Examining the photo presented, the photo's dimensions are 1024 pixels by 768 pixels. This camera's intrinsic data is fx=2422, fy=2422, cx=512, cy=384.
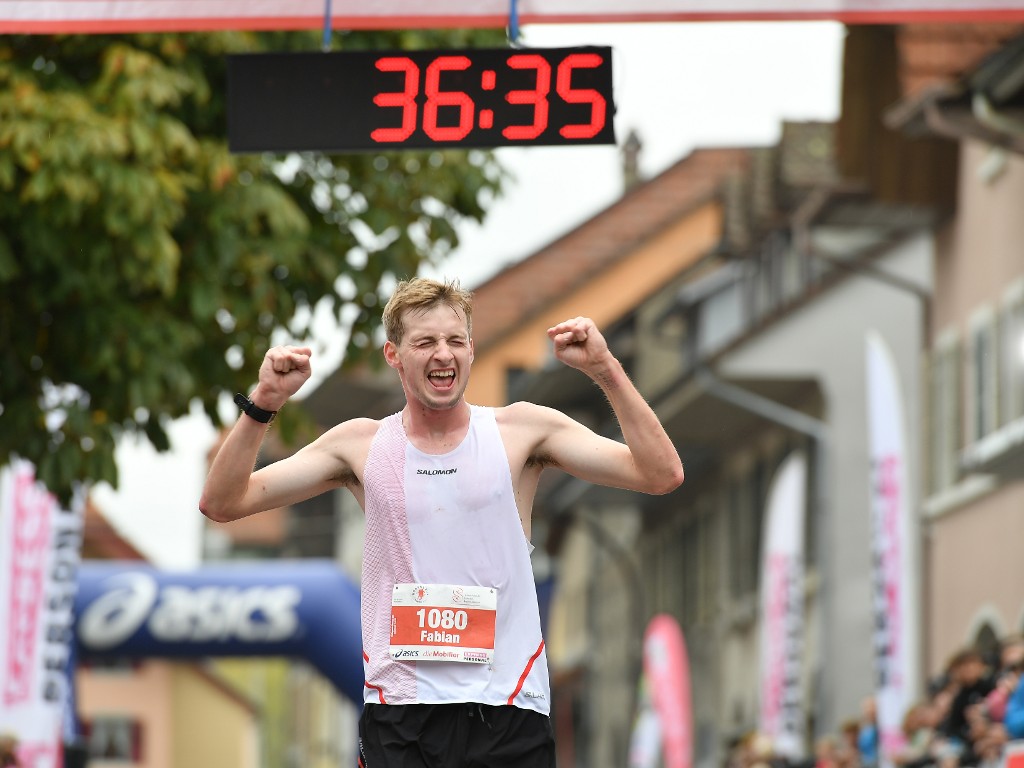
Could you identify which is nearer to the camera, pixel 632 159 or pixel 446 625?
pixel 446 625

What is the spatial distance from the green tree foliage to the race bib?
18.6ft

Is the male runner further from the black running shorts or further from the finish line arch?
the finish line arch

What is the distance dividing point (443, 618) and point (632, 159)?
47366mm

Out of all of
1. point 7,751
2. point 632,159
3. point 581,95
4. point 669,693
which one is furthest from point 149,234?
point 632,159

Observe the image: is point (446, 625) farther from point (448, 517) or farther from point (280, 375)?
point (280, 375)

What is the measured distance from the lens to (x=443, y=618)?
19.0 feet

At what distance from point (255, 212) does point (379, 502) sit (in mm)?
6474

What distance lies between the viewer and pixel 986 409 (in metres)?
23.0

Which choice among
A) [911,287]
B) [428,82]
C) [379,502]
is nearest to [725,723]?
[911,287]

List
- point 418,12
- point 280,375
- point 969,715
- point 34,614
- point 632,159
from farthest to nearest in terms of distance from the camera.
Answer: point 632,159 → point 34,614 → point 969,715 → point 418,12 → point 280,375

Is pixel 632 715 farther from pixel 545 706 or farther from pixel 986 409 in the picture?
Answer: pixel 545 706

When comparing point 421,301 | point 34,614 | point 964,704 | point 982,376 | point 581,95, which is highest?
point 982,376

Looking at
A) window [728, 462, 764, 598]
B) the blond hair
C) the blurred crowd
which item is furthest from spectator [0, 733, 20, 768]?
window [728, 462, 764, 598]

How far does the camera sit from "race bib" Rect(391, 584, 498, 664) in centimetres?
578
